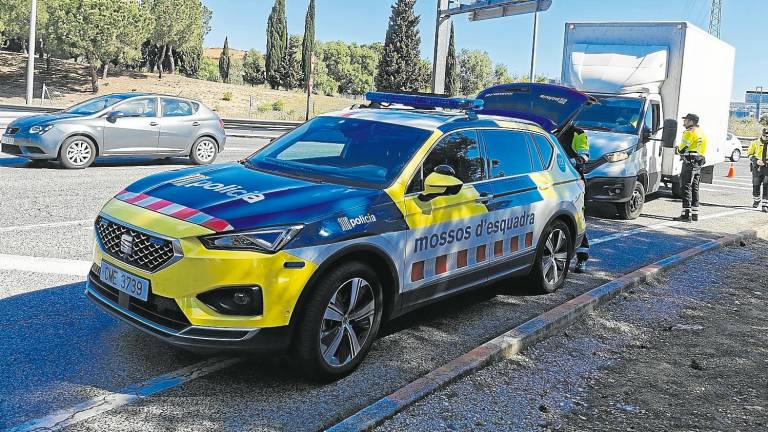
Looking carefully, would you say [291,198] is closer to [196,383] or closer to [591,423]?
[196,383]

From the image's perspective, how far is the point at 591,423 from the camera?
4020 mm

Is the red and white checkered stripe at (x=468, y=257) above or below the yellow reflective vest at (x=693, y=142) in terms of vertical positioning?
below

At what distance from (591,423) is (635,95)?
9.73 metres

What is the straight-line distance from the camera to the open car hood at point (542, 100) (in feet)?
32.7

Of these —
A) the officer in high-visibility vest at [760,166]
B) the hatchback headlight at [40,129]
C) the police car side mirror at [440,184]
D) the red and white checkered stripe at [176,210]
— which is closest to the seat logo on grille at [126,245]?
the red and white checkered stripe at [176,210]

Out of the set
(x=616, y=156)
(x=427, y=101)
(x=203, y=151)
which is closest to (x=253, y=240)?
(x=427, y=101)

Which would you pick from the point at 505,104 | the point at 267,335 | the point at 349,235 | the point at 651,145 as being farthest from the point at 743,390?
the point at 651,145

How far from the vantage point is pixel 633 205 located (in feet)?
39.6

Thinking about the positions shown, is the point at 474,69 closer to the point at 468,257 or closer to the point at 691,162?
the point at 691,162

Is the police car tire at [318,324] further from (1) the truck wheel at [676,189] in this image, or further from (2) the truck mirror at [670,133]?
(1) the truck wheel at [676,189]

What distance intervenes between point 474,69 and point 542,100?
121 metres

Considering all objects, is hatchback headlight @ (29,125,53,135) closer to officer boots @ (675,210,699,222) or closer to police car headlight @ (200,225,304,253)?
police car headlight @ (200,225,304,253)

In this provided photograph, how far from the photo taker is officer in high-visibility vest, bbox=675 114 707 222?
39.8 ft

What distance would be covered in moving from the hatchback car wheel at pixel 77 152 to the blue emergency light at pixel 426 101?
880cm
